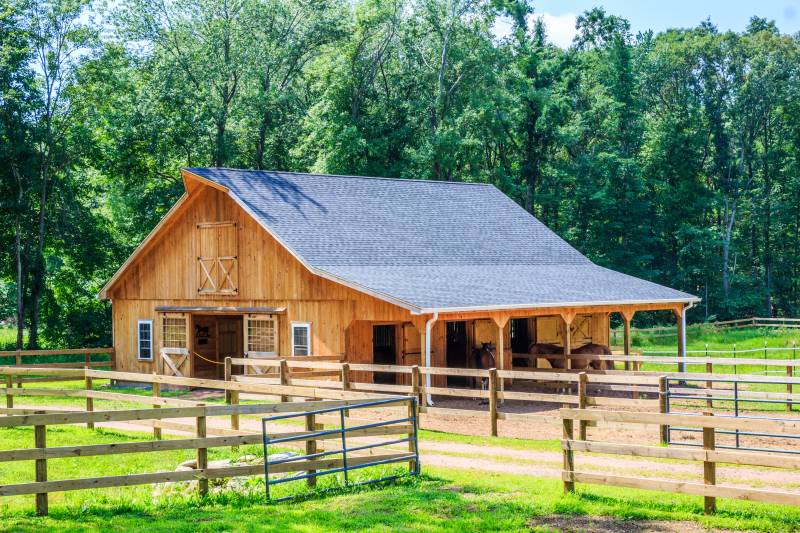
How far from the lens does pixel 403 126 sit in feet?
160

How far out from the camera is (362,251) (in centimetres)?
2697

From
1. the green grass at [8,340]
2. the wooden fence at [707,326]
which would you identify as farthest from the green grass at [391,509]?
the wooden fence at [707,326]

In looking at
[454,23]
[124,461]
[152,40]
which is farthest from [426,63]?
[124,461]

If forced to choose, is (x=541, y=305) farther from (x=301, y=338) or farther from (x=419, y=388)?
(x=419, y=388)

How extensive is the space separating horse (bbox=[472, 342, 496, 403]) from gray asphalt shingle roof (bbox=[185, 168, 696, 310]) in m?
1.66

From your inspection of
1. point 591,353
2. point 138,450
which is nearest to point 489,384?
point 138,450

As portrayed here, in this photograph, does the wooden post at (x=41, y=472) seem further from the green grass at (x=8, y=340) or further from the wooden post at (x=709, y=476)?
the green grass at (x=8, y=340)

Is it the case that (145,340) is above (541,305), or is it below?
below

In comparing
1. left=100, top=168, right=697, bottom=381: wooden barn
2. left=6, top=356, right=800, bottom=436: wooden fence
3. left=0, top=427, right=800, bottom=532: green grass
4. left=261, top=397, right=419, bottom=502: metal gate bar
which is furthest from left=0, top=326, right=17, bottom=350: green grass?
left=261, top=397, right=419, bottom=502: metal gate bar

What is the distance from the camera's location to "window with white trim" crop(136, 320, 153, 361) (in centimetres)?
2967

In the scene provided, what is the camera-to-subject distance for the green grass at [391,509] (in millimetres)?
9328

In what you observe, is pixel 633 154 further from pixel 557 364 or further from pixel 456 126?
pixel 557 364

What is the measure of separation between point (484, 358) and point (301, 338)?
483cm

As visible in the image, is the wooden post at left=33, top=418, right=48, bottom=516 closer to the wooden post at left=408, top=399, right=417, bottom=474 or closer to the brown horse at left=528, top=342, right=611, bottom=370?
the wooden post at left=408, top=399, right=417, bottom=474
